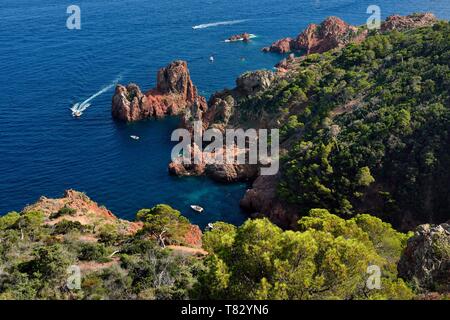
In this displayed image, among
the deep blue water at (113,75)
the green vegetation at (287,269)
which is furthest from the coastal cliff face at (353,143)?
the green vegetation at (287,269)

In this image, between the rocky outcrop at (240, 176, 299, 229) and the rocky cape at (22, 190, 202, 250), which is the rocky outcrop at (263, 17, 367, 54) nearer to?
the rocky outcrop at (240, 176, 299, 229)

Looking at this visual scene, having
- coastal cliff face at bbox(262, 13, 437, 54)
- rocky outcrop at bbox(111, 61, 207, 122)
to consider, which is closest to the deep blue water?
rocky outcrop at bbox(111, 61, 207, 122)

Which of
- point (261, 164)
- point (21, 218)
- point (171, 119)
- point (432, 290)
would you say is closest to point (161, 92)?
point (171, 119)

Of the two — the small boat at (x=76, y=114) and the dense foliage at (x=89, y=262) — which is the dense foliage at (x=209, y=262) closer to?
the dense foliage at (x=89, y=262)

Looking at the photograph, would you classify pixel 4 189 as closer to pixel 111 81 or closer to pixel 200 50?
pixel 111 81

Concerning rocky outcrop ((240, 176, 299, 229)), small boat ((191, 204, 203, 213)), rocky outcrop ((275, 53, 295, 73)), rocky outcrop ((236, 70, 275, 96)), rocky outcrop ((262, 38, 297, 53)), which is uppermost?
rocky outcrop ((262, 38, 297, 53))
